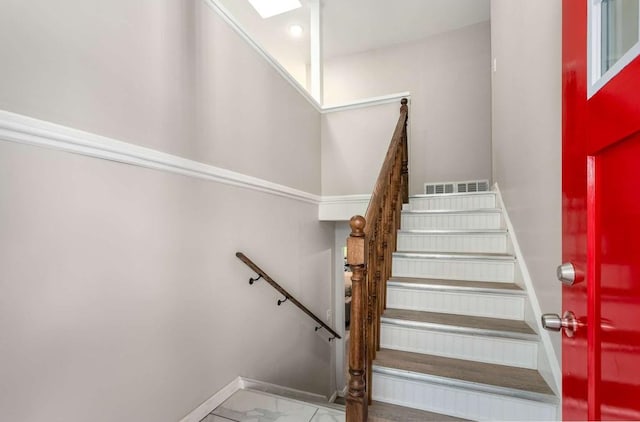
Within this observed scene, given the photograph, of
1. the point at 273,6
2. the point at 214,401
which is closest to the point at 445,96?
the point at 273,6

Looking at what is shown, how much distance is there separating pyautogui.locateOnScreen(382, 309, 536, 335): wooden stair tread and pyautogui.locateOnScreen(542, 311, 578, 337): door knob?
943 millimetres

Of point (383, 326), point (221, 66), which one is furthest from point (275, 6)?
point (383, 326)

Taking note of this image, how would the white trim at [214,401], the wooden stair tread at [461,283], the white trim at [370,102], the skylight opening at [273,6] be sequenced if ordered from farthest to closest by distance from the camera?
the skylight opening at [273,6] → the white trim at [370,102] → the wooden stair tread at [461,283] → the white trim at [214,401]

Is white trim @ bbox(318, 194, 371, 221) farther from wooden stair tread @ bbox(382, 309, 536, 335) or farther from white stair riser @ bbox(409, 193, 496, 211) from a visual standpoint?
wooden stair tread @ bbox(382, 309, 536, 335)

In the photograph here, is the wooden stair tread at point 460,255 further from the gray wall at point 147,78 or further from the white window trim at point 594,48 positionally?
the white window trim at point 594,48

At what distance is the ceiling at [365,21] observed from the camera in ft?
11.9


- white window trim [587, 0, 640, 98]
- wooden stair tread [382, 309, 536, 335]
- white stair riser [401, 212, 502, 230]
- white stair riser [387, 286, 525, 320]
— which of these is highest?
white window trim [587, 0, 640, 98]

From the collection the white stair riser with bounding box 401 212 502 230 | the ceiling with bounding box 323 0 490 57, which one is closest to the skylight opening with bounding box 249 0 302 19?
the ceiling with bounding box 323 0 490 57

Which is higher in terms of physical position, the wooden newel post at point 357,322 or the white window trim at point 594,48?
the white window trim at point 594,48

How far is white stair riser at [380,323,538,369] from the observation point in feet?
4.96

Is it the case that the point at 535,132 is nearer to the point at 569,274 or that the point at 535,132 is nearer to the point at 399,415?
the point at 569,274

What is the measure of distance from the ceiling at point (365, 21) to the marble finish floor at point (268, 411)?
138 inches

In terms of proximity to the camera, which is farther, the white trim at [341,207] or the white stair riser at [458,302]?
the white trim at [341,207]

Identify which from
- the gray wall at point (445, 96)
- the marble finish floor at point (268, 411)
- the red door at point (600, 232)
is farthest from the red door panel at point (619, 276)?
the gray wall at point (445, 96)
